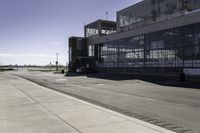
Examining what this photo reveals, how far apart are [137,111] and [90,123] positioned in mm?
3014

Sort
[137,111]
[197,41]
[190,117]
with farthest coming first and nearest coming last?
[197,41] < [137,111] < [190,117]

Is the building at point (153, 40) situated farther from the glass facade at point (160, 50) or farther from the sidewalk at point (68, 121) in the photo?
the sidewalk at point (68, 121)

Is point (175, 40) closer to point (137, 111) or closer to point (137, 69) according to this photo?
point (137, 69)

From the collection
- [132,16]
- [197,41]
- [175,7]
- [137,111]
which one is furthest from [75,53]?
[137,111]

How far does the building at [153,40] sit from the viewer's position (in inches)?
1547

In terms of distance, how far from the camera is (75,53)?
75.9 metres

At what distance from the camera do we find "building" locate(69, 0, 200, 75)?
1547 inches

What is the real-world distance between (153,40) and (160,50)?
302 centimetres

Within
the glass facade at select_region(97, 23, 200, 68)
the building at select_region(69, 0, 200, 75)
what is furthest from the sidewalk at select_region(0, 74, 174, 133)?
the glass facade at select_region(97, 23, 200, 68)

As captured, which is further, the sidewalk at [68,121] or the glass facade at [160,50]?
the glass facade at [160,50]

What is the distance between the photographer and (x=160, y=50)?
1763 inches

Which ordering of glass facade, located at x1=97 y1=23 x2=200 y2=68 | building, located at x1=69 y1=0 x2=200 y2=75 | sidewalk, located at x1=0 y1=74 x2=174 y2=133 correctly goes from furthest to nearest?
building, located at x1=69 y1=0 x2=200 y2=75 < glass facade, located at x1=97 y1=23 x2=200 y2=68 < sidewalk, located at x1=0 y1=74 x2=174 y2=133

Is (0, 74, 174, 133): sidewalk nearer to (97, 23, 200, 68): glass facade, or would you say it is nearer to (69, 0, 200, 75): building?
(69, 0, 200, 75): building

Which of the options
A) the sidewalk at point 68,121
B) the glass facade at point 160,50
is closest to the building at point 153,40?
the glass facade at point 160,50
